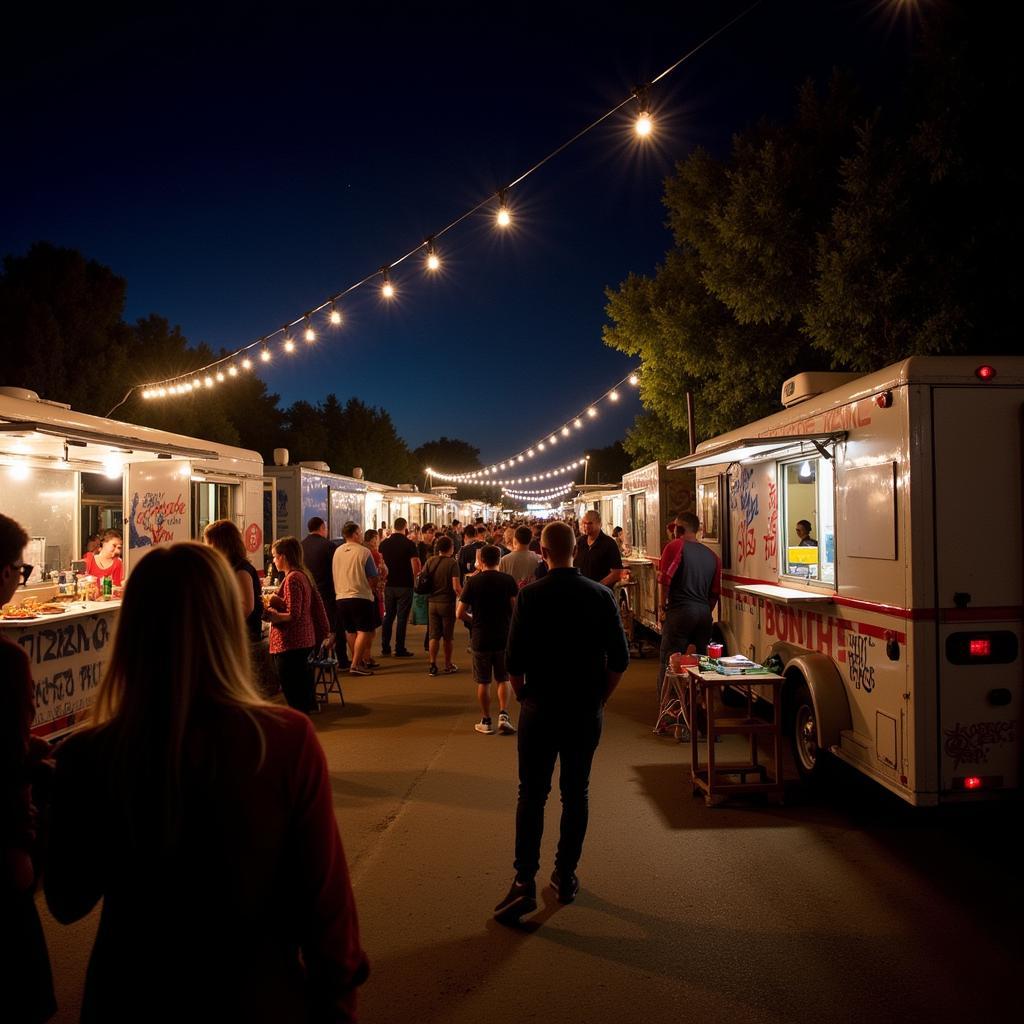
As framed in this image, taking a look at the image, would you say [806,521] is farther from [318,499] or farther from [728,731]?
[318,499]

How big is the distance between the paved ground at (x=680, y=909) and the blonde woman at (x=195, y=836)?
204 centimetres

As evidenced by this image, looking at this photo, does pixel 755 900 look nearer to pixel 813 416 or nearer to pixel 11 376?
pixel 813 416

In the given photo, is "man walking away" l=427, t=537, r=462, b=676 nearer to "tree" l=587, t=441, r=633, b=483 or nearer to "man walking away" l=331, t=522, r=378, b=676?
"man walking away" l=331, t=522, r=378, b=676

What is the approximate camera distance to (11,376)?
2873cm

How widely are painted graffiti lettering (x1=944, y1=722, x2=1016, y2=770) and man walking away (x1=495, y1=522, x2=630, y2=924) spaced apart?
190 centimetres

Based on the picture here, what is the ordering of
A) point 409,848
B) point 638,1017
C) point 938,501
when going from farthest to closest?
point 409,848, point 938,501, point 638,1017

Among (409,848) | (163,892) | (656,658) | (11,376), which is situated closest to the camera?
(163,892)

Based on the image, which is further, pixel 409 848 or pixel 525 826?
pixel 409 848

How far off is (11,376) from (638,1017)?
32.0m

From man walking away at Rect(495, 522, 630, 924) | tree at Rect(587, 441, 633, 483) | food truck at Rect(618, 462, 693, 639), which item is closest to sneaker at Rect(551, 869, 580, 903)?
man walking away at Rect(495, 522, 630, 924)

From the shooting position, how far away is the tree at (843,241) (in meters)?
10.9

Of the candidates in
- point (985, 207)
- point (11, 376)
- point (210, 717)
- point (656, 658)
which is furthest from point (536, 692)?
point (11, 376)

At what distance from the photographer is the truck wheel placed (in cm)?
574

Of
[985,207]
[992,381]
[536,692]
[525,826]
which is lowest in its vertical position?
[525,826]
